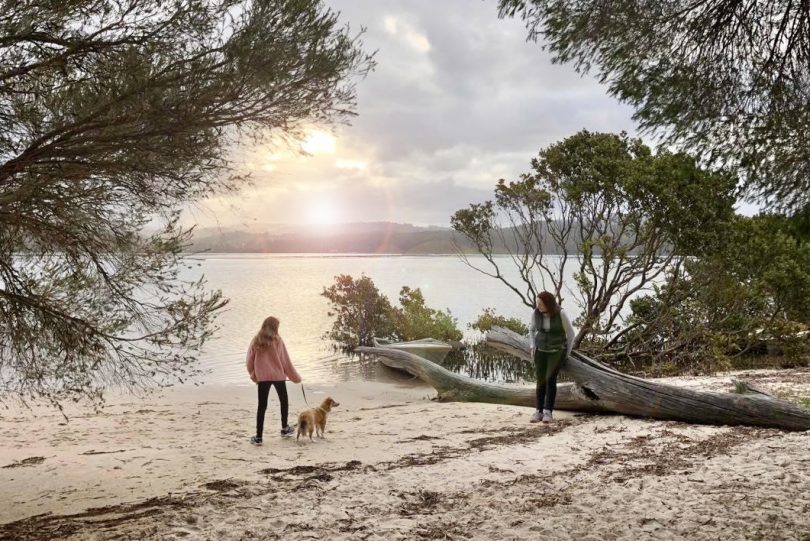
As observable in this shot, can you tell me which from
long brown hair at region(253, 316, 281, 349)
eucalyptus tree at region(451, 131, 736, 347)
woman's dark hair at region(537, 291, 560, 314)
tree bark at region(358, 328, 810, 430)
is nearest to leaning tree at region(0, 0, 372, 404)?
long brown hair at region(253, 316, 281, 349)

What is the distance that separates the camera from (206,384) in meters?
15.5

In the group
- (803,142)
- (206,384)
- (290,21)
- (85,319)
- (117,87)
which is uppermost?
(290,21)

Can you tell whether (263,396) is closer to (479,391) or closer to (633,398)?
(479,391)

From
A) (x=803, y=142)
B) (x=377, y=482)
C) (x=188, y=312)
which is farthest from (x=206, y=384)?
(x=803, y=142)

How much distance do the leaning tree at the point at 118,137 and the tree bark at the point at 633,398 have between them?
18.2 feet

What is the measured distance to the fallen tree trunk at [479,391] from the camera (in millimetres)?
9328

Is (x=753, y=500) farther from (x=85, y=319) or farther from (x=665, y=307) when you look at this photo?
(x=665, y=307)

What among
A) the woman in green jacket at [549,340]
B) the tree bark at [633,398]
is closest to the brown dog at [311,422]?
the woman in green jacket at [549,340]

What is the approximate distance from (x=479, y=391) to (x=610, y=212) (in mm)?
9102

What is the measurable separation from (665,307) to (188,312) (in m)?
15.0

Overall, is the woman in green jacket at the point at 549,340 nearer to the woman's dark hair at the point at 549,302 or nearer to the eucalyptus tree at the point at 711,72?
the woman's dark hair at the point at 549,302

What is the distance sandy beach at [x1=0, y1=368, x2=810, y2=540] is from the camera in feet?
14.9

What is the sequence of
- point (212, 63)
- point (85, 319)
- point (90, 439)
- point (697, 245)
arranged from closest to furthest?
point (212, 63), point (85, 319), point (90, 439), point (697, 245)

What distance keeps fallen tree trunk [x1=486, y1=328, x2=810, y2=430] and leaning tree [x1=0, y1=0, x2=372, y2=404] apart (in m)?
5.64
